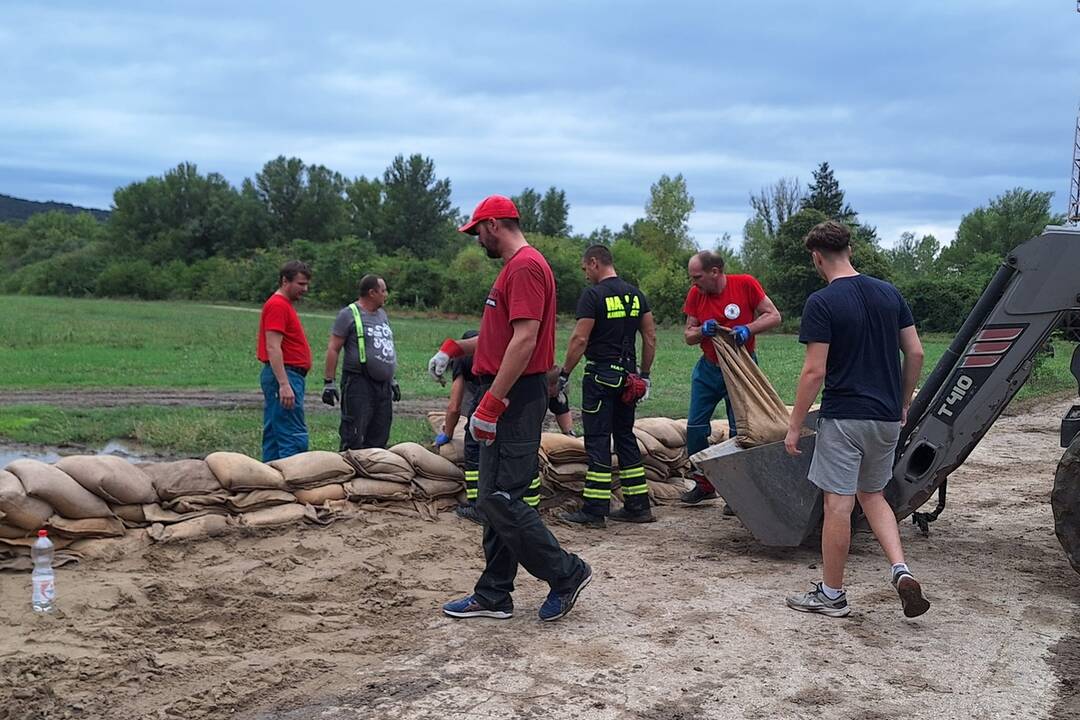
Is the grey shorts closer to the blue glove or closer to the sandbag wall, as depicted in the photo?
the blue glove

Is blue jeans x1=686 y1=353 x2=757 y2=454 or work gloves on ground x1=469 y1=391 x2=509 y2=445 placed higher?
work gloves on ground x1=469 y1=391 x2=509 y2=445

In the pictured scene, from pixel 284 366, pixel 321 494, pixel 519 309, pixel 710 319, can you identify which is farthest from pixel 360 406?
pixel 519 309

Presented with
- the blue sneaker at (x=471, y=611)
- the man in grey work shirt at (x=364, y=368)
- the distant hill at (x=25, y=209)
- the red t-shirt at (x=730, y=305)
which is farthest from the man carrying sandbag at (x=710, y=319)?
the distant hill at (x=25, y=209)

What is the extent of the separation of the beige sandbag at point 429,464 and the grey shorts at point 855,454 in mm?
2836

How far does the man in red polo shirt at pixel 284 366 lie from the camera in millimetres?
7324

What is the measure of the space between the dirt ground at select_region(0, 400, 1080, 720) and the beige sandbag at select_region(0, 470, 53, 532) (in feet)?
1.15

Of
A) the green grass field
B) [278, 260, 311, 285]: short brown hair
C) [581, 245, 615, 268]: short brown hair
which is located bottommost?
the green grass field

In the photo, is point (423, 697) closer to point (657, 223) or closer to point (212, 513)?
point (212, 513)

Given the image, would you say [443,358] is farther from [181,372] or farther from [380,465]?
[181,372]

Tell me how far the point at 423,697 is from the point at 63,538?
9.15ft

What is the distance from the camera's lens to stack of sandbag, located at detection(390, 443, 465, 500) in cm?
688

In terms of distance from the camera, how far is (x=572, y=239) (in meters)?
69.8

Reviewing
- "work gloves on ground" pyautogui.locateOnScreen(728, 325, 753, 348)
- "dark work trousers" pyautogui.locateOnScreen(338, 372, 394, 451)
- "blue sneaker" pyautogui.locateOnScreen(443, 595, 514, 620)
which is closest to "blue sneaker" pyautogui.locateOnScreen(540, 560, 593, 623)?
"blue sneaker" pyautogui.locateOnScreen(443, 595, 514, 620)

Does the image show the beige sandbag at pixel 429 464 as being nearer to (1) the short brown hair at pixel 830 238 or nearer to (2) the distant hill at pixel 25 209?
(1) the short brown hair at pixel 830 238
